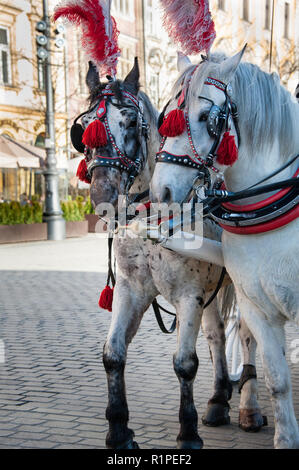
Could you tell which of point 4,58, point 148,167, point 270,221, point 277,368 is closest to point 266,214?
point 270,221

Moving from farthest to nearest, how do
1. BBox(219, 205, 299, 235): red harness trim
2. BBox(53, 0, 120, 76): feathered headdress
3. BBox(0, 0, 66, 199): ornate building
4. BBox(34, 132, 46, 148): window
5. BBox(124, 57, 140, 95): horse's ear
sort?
BBox(34, 132, 46, 148): window → BBox(0, 0, 66, 199): ornate building → BBox(53, 0, 120, 76): feathered headdress → BBox(124, 57, 140, 95): horse's ear → BBox(219, 205, 299, 235): red harness trim

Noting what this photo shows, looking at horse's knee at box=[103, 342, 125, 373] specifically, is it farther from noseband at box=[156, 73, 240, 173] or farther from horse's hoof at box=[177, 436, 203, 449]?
noseband at box=[156, 73, 240, 173]

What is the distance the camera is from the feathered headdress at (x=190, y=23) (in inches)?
140

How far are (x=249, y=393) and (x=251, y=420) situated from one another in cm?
20

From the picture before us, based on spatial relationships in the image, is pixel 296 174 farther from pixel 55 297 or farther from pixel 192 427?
pixel 55 297

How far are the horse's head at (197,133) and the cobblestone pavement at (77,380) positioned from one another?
5.69ft

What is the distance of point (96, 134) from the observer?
3.81 metres

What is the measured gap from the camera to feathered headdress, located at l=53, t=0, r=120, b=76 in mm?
4254

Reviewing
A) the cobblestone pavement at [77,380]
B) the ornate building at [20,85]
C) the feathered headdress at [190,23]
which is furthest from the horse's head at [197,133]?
the ornate building at [20,85]

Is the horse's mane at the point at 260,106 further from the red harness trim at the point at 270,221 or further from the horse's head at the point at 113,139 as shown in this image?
the horse's head at the point at 113,139

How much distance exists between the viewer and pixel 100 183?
3.77m

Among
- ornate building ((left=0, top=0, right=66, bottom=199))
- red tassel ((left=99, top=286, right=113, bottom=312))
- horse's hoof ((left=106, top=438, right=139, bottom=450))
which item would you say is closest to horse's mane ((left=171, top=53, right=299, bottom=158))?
red tassel ((left=99, top=286, right=113, bottom=312))

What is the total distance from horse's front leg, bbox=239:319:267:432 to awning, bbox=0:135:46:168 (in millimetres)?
15706
